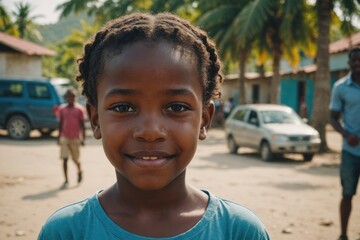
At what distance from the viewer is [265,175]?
8.91 meters

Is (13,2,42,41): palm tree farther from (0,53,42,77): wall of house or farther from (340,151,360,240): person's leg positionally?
(340,151,360,240): person's leg

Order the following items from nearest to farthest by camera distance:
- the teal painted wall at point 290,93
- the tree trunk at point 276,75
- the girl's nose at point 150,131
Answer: the girl's nose at point 150,131, the tree trunk at point 276,75, the teal painted wall at point 290,93

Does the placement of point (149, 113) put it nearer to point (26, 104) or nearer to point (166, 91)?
point (166, 91)

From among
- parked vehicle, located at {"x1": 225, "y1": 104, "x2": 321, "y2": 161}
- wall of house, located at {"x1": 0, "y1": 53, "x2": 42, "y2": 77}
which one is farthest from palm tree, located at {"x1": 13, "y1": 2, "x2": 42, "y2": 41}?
parked vehicle, located at {"x1": 225, "y1": 104, "x2": 321, "y2": 161}

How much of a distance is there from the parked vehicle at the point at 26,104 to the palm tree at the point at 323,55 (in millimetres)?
8768

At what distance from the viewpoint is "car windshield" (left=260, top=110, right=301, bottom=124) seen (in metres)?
11.6

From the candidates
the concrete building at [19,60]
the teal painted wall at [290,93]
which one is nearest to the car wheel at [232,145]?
the concrete building at [19,60]

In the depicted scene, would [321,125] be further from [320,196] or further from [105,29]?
[105,29]

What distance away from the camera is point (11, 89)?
14.2 metres

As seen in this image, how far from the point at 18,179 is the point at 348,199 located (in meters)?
6.09

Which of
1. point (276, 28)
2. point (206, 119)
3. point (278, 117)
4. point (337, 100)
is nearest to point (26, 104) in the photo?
point (278, 117)

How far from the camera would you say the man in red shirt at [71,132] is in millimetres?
7430

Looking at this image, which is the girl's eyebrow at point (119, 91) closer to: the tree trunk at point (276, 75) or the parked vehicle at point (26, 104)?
the parked vehicle at point (26, 104)

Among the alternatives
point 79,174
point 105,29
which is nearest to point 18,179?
point 79,174
